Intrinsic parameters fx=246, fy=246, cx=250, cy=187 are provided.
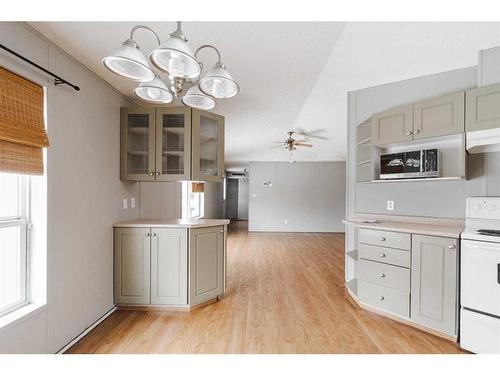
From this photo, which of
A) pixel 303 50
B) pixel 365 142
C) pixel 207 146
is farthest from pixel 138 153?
pixel 365 142

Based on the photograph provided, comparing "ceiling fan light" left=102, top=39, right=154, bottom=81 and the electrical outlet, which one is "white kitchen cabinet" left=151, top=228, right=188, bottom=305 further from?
the electrical outlet

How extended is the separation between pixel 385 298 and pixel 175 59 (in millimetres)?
2722

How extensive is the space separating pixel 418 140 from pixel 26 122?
3.20 metres

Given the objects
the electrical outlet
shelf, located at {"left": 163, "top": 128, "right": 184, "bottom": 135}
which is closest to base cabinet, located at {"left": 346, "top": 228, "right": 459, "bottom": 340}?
the electrical outlet

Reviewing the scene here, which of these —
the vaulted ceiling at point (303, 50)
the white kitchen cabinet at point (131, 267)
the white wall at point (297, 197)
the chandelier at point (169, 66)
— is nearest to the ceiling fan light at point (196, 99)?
the chandelier at point (169, 66)

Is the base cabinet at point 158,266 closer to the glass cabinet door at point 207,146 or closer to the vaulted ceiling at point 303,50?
the glass cabinet door at point 207,146

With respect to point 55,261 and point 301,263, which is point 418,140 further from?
point 55,261

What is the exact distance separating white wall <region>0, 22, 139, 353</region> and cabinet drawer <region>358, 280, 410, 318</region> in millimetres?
2675

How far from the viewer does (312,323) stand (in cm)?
235

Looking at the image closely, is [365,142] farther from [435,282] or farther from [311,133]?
[311,133]

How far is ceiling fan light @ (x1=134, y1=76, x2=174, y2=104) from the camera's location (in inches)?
59.9
